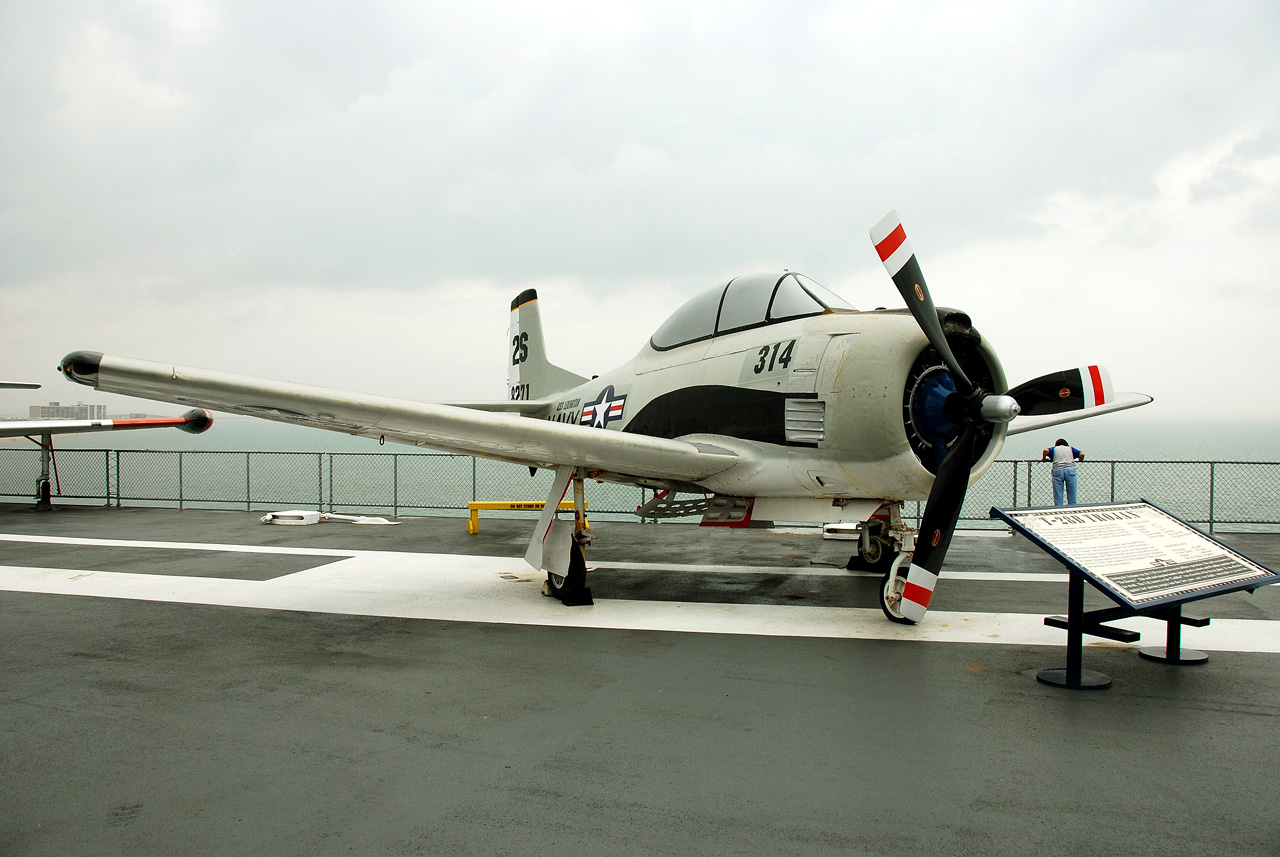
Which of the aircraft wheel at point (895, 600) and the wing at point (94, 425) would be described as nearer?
the aircraft wheel at point (895, 600)

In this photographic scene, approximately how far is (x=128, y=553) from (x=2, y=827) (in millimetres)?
7629

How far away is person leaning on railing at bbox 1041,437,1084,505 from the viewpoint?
422 inches

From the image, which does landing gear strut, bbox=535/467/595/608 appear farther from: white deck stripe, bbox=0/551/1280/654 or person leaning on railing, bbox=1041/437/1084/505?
person leaning on railing, bbox=1041/437/1084/505

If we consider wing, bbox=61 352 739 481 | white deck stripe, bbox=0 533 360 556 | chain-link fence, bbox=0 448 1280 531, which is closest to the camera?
wing, bbox=61 352 739 481

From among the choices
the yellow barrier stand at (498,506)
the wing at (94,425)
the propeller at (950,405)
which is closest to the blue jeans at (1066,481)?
the propeller at (950,405)

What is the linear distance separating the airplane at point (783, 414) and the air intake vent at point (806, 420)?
0.01m

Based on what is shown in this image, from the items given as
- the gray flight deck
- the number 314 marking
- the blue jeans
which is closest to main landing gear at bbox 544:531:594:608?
the gray flight deck

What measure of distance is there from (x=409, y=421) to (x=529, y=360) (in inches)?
256

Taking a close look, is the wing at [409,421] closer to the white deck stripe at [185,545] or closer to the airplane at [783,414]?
the airplane at [783,414]

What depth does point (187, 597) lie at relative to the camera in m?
6.45

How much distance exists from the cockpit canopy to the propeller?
1112mm

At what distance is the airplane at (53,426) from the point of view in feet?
40.0

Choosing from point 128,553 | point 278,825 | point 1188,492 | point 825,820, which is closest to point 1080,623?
point 825,820

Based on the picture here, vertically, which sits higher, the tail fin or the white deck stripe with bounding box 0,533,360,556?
the tail fin
